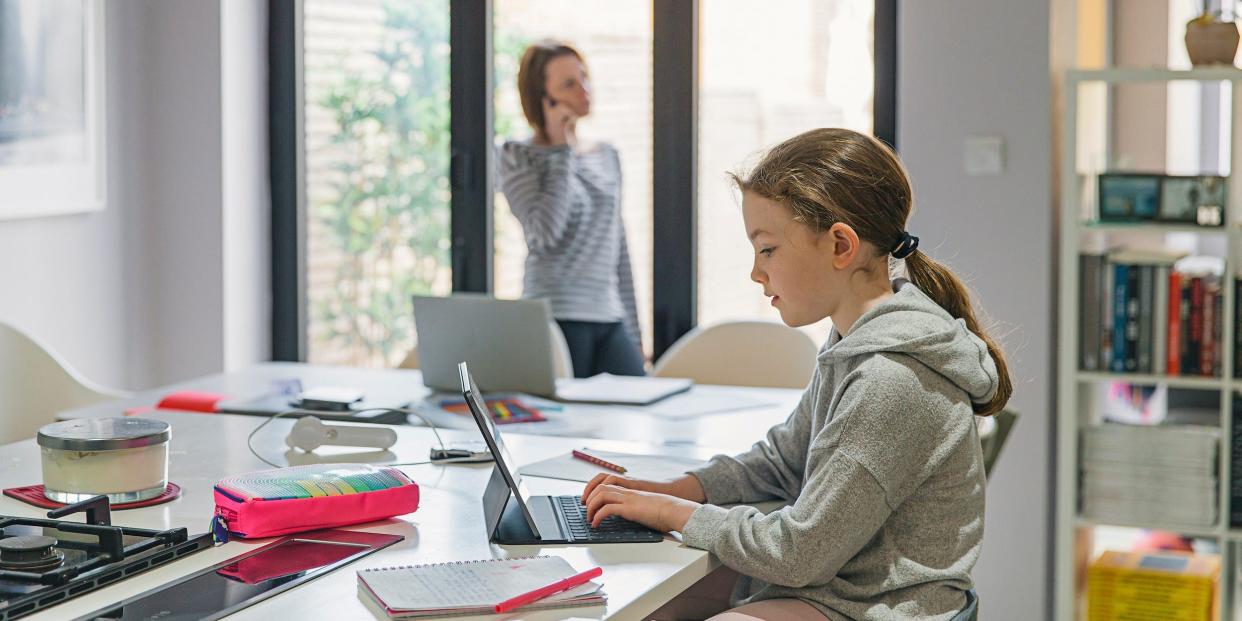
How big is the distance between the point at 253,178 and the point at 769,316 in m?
1.67

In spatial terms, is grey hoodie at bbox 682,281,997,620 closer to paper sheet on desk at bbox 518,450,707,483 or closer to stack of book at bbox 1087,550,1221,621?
paper sheet on desk at bbox 518,450,707,483

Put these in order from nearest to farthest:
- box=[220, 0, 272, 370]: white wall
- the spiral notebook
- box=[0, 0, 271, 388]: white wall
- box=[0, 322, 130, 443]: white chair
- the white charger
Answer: the spiral notebook, the white charger, box=[0, 322, 130, 443]: white chair, box=[0, 0, 271, 388]: white wall, box=[220, 0, 272, 370]: white wall

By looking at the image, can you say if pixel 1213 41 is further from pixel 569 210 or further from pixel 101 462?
pixel 101 462

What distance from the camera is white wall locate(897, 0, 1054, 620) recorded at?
3.27 metres

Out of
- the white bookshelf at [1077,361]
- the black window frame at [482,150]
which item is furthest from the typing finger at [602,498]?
the black window frame at [482,150]

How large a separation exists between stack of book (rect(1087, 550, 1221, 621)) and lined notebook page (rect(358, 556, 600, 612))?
2.04m

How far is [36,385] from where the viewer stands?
3113 millimetres

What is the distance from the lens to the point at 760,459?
1.87 m

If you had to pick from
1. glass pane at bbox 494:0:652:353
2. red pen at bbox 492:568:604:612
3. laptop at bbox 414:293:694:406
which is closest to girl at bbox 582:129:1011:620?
red pen at bbox 492:568:604:612

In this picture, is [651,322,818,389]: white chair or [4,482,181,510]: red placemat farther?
[651,322,818,389]: white chair

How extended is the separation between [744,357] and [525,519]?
64.6 inches

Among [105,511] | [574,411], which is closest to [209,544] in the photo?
[105,511]

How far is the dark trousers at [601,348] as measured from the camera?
3.64 metres

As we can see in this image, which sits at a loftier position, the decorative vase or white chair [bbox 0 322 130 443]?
the decorative vase
